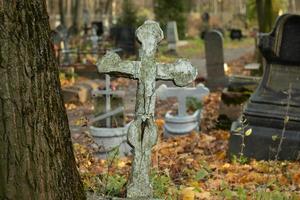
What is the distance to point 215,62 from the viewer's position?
41.5ft

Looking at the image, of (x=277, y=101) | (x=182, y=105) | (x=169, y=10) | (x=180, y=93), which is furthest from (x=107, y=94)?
(x=169, y=10)

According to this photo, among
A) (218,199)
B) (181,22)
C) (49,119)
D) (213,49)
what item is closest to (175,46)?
(181,22)

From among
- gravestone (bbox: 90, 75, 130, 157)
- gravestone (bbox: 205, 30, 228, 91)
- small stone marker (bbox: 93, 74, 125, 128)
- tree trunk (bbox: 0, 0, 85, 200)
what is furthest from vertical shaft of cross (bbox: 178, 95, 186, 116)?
tree trunk (bbox: 0, 0, 85, 200)

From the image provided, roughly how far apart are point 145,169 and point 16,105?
3.44ft

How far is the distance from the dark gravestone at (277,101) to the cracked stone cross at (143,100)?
322 centimetres

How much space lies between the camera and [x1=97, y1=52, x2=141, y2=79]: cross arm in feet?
11.5

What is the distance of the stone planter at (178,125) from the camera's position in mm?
8086

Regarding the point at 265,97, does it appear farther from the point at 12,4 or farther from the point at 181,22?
the point at 181,22

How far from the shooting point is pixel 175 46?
22141 mm

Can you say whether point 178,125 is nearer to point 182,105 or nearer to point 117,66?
point 182,105

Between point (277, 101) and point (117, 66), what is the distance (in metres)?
3.64

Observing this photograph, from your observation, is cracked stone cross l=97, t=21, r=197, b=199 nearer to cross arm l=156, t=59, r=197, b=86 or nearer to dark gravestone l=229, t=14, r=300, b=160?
cross arm l=156, t=59, r=197, b=86

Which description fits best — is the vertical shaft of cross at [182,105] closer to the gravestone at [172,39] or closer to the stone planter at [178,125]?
the stone planter at [178,125]

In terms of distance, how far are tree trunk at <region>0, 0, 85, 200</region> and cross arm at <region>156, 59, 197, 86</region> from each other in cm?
83
